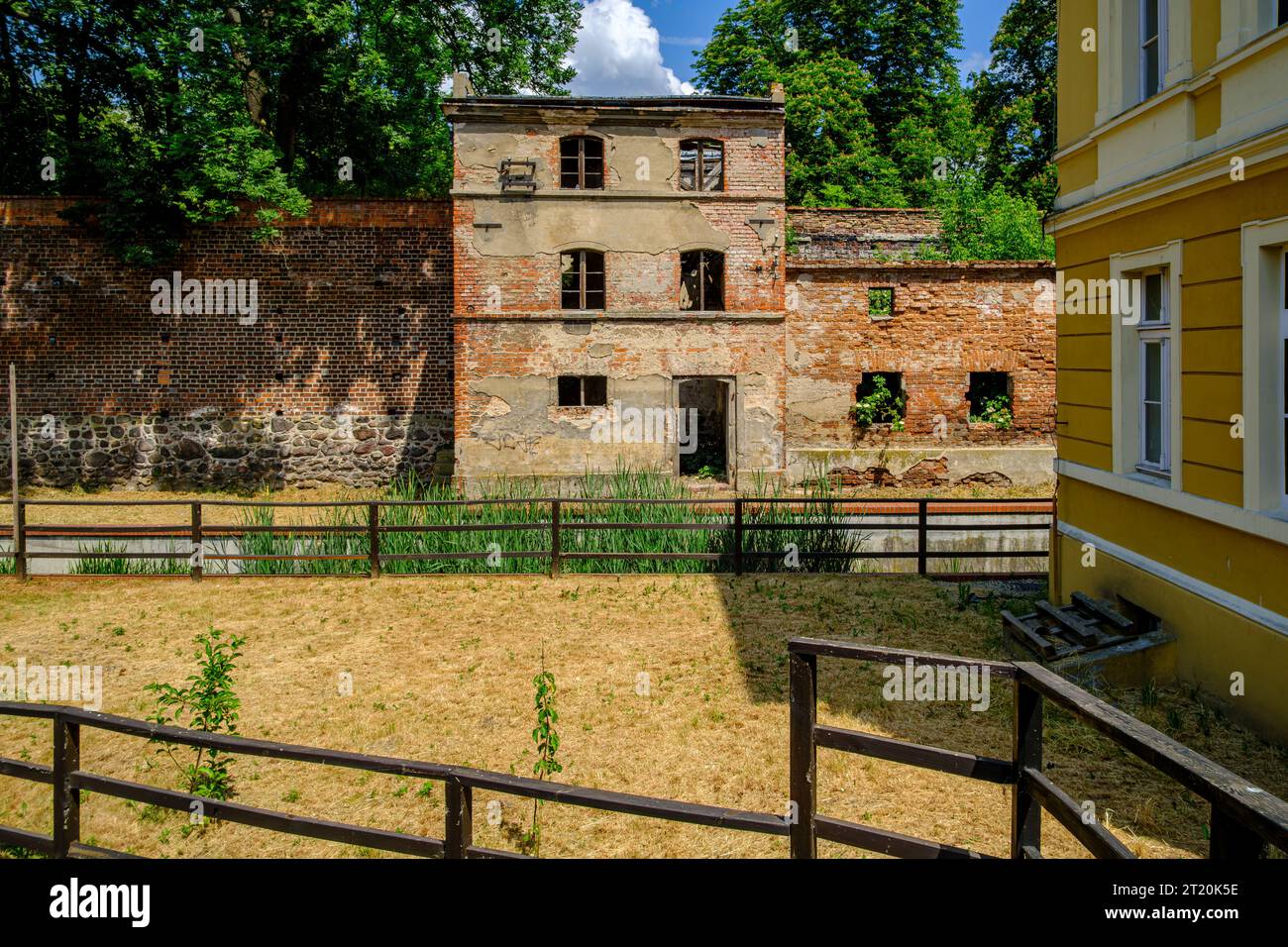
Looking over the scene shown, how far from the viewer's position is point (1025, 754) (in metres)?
3.35

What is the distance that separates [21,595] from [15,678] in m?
3.63

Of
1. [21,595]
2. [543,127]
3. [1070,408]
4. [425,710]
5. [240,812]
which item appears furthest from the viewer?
[543,127]

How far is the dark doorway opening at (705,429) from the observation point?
19.4 m

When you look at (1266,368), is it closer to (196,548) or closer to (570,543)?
(570,543)

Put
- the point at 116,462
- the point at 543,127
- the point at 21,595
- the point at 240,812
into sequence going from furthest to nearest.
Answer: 1. the point at 116,462
2. the point at 543,127
3. the point at 21,595
4. the point at 240,812

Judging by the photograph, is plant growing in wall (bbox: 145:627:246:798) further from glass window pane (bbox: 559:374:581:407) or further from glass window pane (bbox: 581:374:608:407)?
glass window pane (bbox: 581:374:608:407)

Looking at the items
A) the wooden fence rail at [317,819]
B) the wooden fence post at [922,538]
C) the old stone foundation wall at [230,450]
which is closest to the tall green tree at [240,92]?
the old stone foundation wall at [230,450]

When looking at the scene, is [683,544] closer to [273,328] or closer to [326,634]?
[326,634]

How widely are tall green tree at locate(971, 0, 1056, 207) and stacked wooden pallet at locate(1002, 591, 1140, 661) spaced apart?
87.0 feet

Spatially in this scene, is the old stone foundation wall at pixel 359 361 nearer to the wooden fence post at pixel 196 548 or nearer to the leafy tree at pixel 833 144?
the wooden fence post at pixel 196 548

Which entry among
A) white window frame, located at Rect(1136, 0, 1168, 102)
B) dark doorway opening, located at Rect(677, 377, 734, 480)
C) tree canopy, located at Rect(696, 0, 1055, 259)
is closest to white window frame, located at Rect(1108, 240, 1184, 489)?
white window frame, located at Rect(1136, 0, 1168, 102)

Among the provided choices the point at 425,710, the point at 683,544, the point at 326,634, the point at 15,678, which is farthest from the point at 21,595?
the point at 683,544
